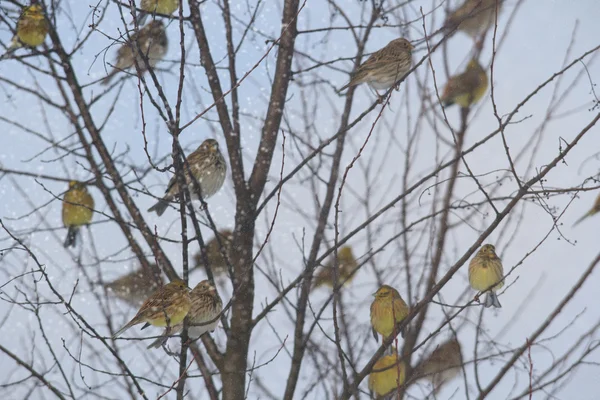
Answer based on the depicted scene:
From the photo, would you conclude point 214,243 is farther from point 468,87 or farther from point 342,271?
point 468,87

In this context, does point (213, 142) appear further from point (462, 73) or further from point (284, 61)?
point (462, 73)

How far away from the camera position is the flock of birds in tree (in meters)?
3.54

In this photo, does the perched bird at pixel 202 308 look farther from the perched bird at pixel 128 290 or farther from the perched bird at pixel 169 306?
the perched bird at pixel 128 290

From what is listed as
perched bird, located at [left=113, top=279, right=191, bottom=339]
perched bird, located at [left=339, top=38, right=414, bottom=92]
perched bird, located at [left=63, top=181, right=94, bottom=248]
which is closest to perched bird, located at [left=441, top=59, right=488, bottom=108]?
perched bird, located at [left=339, top=38, right=414, bottom=92]

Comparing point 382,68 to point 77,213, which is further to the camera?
point 77,213

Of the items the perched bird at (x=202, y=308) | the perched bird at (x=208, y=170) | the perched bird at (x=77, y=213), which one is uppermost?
the perched bird at (x=77, y=213)

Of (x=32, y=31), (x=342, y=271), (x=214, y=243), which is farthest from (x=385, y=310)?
(x=214, y=243)

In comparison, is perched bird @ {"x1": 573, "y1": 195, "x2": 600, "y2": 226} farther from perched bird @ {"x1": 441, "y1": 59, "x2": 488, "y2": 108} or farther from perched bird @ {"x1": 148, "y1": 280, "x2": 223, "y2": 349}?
perched bird @ {"x1": 148, "y1": 280, "x2": 223, "y2": 349}

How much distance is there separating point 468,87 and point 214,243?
2.68 meters

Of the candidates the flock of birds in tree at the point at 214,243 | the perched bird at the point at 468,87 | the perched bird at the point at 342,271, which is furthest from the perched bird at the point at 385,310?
the perched bird at the point at 468,87

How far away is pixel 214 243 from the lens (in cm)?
736

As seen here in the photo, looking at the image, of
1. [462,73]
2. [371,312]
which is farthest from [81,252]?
[462,73]

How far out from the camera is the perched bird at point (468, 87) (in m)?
6.45

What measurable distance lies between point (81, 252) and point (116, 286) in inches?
62.3
